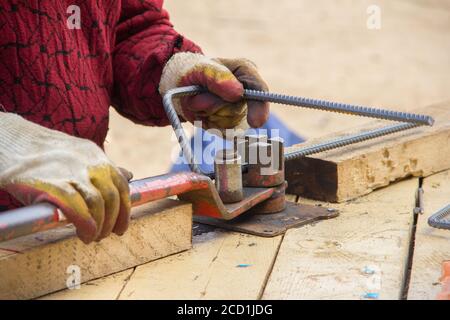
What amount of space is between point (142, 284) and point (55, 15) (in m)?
0.83

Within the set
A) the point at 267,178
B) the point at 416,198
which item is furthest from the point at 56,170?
the point at 416,198

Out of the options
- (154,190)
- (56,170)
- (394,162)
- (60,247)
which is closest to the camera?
(56,170)

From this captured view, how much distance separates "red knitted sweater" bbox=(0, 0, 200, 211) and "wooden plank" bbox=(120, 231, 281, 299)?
56 cm

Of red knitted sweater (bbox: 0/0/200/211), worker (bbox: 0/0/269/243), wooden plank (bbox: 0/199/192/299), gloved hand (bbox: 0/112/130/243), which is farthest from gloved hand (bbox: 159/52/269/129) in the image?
gloved hand (bbox: 0/112/130/243)

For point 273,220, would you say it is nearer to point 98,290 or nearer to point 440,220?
point 440,220

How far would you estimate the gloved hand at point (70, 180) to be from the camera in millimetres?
1623

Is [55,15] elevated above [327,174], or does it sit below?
above

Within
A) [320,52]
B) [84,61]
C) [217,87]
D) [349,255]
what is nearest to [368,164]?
[217,87]

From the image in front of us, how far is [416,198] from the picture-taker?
94.9 inches

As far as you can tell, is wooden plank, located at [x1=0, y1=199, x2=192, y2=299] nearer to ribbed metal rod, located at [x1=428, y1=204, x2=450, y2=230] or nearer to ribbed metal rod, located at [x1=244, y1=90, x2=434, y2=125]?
ribbed metal rod, located at [x1=244, y1=90, x2=434, y2=125]

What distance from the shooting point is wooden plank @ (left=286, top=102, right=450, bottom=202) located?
7.98 feet

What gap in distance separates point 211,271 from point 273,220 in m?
0.38

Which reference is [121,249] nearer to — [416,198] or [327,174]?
[327,174]

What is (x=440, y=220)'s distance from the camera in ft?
6.82
